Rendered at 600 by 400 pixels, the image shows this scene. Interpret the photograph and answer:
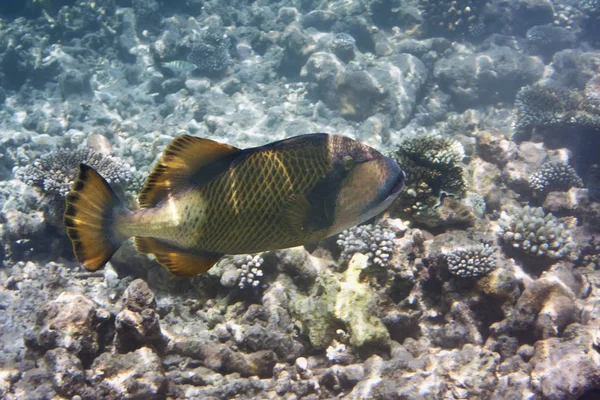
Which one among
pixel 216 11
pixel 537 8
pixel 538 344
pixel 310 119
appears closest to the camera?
pixel 538 344

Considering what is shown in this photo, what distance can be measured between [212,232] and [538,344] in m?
3.25

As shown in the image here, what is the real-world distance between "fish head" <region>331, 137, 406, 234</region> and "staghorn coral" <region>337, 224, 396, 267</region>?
2.10m

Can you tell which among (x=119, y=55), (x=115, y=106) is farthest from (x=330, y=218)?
(x=119, y=55)

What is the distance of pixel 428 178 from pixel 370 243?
130 centimetres

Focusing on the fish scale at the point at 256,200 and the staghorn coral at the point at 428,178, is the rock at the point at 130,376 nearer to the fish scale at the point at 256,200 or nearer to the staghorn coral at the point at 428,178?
the fish scale at the point at 256,200

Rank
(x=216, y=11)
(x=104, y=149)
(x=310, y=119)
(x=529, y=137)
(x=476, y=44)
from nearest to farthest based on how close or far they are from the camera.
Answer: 1. (x=104, y=149)
2. (x=529, y=137)
3. (x=310, y=119)
4. (x=476, y=44)
5. (x=216, y=11)

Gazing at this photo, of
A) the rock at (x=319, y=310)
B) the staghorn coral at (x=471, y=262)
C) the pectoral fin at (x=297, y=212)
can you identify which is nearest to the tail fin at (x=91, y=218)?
the pectoral fin at (x=297, y=212)

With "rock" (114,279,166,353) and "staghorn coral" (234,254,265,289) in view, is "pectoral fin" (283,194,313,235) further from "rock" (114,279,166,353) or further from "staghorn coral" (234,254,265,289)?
"staghorn coral" (234,254,265,289)

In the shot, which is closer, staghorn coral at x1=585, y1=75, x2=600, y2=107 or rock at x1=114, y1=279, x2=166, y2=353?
rock at x1=114, y1=279, x2=166, y2=353

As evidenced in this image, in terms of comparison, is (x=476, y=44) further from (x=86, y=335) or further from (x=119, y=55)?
(x=86, y=335)

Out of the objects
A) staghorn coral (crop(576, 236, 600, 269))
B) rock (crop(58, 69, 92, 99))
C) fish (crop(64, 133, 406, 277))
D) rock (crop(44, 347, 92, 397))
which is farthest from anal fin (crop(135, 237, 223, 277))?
rock (crop(58, 69, 92, 99))

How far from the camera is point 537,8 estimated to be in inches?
587

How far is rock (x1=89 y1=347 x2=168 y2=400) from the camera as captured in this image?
2.85m

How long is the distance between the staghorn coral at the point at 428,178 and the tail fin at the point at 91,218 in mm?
3467
